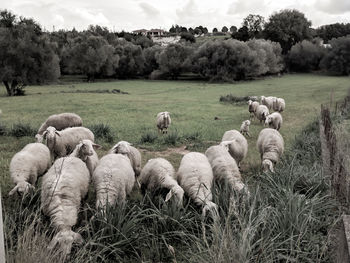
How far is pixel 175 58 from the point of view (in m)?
52.8

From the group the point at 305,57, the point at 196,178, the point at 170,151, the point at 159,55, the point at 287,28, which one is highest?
the point at 287,28

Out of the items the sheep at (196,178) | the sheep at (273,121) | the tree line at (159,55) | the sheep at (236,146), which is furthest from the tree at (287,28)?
the sheep at (196,178)

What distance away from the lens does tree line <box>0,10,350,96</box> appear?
34719mm

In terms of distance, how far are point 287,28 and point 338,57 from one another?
30.3 m

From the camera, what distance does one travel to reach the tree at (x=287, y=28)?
204 feet

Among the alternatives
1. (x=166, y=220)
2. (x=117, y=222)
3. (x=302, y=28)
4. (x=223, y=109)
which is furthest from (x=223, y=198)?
(x=302, y=28)

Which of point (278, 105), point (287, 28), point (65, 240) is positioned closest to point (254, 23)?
point (287, 28)

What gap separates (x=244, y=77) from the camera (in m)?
50.4

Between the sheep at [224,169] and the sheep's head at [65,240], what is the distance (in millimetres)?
2997

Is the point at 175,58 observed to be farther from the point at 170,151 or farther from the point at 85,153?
the point at 85,153

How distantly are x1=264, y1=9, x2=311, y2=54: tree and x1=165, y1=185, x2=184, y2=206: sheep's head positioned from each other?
59.6 m

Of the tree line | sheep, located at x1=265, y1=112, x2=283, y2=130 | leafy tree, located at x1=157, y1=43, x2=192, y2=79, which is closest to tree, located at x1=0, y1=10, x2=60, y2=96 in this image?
the tree line

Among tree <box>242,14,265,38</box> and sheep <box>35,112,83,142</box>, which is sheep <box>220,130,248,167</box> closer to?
sheep <box>35,112,83,142</box>

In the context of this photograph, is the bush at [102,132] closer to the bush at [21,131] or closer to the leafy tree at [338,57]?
the bush at [21,131]
